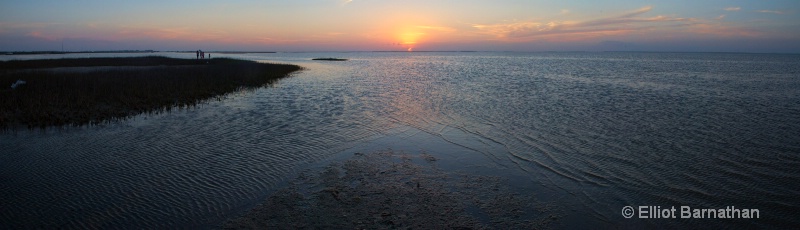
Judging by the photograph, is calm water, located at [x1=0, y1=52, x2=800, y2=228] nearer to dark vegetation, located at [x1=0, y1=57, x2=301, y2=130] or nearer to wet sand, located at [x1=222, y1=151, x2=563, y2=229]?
wet sand, located at [x1=222, y1=151, x2=563, y2=229]

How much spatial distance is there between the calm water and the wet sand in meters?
0.54

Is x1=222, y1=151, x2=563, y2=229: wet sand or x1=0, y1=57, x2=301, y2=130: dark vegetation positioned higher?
x1=0, y1=57, x2=301, y2=130: dark vegetation

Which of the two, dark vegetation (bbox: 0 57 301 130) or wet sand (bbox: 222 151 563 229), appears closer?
wet sand (bbox: 222 151 563 229)

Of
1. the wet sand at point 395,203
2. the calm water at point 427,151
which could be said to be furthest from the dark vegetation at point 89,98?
the wet sand at point 395,203

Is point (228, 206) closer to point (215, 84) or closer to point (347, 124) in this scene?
point (347, 124)

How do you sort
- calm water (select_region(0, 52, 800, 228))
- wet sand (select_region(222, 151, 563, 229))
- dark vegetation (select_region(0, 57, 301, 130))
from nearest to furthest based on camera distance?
wet sand (select_region(222, 151, 563, 229)), calm water (select_region(0, 52, 800, 228)), dark vegetation (select_region(0, 57, 301, 130))

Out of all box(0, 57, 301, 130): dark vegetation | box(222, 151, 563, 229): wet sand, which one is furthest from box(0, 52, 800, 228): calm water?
box(0, 57, 301, 130): dark vegetation

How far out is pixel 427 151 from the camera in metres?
13.2

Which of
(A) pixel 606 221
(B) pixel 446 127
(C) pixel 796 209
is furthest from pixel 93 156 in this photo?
(C) pixel 796 209

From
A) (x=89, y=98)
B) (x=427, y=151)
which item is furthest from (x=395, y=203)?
(x=89, y=98)

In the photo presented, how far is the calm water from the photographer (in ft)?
27.2

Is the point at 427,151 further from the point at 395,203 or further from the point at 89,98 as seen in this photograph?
the point at 89,98

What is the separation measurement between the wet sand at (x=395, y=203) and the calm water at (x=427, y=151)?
0.54m

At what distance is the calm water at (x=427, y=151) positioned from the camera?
326 inches
